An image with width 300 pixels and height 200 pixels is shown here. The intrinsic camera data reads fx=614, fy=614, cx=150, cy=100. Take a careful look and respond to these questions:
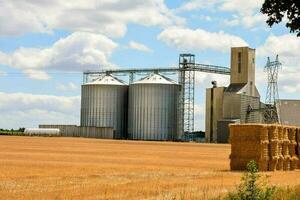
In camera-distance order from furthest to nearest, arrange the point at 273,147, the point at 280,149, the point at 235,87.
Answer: the point at 235,87 → the point at 280,149 → the point at 273,147

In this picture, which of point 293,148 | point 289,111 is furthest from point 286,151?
point 289,111

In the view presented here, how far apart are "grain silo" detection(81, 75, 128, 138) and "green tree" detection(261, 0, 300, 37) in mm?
104225

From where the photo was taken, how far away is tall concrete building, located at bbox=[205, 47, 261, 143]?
10931cm

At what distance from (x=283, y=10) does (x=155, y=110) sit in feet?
331

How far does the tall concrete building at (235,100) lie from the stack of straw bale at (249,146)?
3120 inches

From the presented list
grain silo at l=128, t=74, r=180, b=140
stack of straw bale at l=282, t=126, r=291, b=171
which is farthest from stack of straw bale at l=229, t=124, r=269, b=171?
grain silo at l=128, t=74, r=180, b=140

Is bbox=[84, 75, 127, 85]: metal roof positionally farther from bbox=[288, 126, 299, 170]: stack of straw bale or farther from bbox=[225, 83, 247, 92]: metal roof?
bbox=[288, 126, 299, 170]: stack of straw bale

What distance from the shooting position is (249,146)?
29.1 meters

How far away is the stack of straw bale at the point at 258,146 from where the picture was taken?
2892 cm

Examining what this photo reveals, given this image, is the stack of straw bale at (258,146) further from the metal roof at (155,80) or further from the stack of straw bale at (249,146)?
the metal roof at (155,80)

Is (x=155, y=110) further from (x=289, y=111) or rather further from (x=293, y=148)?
(x=293, y=148)

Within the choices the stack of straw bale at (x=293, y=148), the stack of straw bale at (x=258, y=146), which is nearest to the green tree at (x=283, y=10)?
the stack of straw bale at (x=258, y=146)

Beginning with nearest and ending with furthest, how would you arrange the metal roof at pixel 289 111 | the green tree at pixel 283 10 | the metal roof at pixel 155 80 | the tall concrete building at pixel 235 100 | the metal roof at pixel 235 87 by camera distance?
the green tree at pixel 283 10
the metal roof at pixel 289 111
the tall concrete building at pixel 235 100
the metal roof at pixel 235 87
the metal roof at pixel 155 80

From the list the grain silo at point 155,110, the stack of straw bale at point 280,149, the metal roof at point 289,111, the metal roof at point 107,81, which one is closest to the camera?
the stack of straw bale at point 280,149
